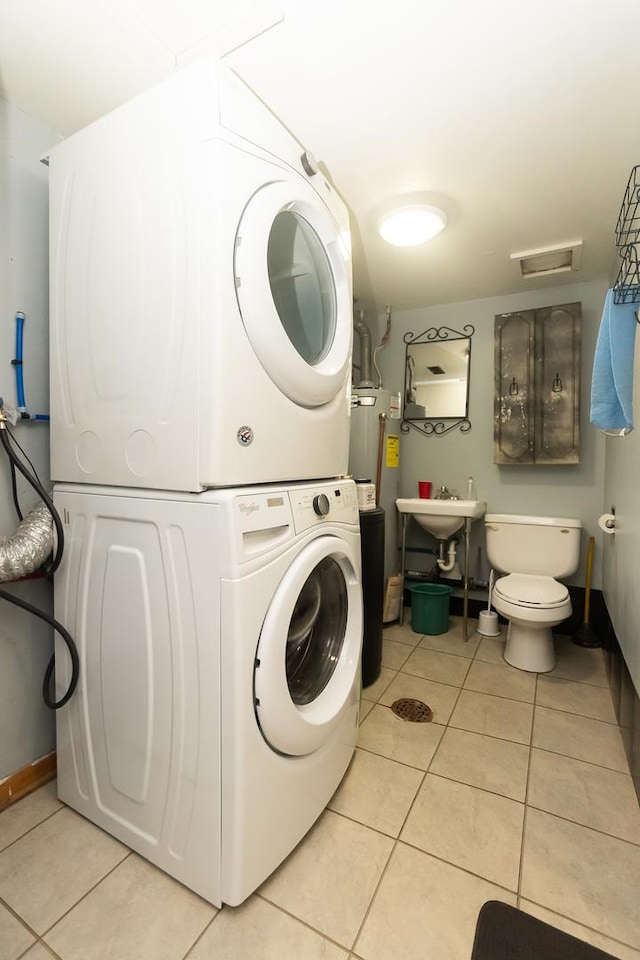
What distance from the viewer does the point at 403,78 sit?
4.13ft

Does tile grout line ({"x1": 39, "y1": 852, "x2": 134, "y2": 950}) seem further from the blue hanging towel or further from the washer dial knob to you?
the blue hanging towel

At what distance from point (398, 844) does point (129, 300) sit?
1.64m

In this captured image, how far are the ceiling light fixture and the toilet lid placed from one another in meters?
1.78

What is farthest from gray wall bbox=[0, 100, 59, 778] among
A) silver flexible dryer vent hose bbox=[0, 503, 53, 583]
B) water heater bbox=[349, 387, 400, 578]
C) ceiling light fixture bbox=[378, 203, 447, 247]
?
water heater bbox=[349, 387, 400, 578]

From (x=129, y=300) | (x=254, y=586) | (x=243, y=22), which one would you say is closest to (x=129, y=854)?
(x=254, y=586)

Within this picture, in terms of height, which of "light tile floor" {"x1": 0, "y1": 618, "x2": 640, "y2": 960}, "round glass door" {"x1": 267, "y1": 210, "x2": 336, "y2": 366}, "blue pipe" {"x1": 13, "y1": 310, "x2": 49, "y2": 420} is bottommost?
"light tile floor" {"x1": 0, "y1": 618, "x2": 640, "y2": 960}

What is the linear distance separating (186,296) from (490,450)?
2406mm

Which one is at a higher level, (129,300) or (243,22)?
(243,22)

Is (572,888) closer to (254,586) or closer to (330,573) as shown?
(330,573)

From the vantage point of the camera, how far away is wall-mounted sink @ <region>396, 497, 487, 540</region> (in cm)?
258

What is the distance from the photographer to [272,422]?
1.06m

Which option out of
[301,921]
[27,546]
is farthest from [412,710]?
[27,546]

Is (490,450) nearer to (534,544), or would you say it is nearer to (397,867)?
(534,544)

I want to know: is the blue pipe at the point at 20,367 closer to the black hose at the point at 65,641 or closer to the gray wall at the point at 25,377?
the gray wall at the point at 25,377
